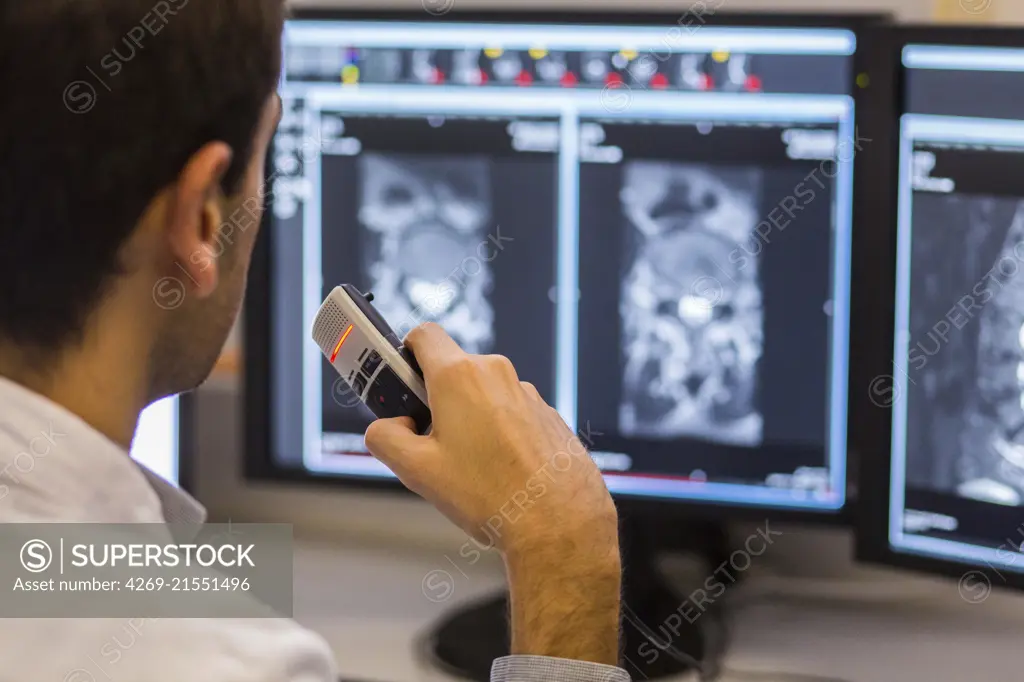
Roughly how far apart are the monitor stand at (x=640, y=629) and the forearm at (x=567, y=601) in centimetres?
29

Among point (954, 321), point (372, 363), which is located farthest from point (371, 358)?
point (954, 321)

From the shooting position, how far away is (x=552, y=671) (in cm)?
80

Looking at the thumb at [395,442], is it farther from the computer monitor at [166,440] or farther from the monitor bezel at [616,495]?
the computer monitor at [166,440]

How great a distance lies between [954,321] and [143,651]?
727 mm

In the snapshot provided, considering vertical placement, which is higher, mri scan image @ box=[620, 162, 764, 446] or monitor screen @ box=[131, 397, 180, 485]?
mri scan image @ box=[620, 162, 764, 446]

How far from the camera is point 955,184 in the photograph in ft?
3.55

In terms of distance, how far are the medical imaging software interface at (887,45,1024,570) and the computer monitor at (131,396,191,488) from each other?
0.70 metres

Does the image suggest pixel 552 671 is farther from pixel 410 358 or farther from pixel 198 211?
pixel 198 211

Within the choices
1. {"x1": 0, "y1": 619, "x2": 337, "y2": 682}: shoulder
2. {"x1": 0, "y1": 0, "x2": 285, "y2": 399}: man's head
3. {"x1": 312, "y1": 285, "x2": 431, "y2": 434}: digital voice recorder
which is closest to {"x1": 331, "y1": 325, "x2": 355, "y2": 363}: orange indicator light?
{"x1": 312, "y1": 285, "x2": 431, "y2": 434}: digital voice recorder

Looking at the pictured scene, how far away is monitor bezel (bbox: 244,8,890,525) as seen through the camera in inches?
45.2

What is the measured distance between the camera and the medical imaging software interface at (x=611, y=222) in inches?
46.3

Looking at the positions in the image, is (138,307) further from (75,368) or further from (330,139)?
(330,139)

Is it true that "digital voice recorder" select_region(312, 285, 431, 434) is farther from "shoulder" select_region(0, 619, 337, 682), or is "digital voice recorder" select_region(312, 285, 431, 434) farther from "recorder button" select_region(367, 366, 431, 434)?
"shoulder" select_region(0, 619, 337, 682)

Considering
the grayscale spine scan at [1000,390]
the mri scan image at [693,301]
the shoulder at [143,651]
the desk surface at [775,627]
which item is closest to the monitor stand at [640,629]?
the desk surface at [775,627]
